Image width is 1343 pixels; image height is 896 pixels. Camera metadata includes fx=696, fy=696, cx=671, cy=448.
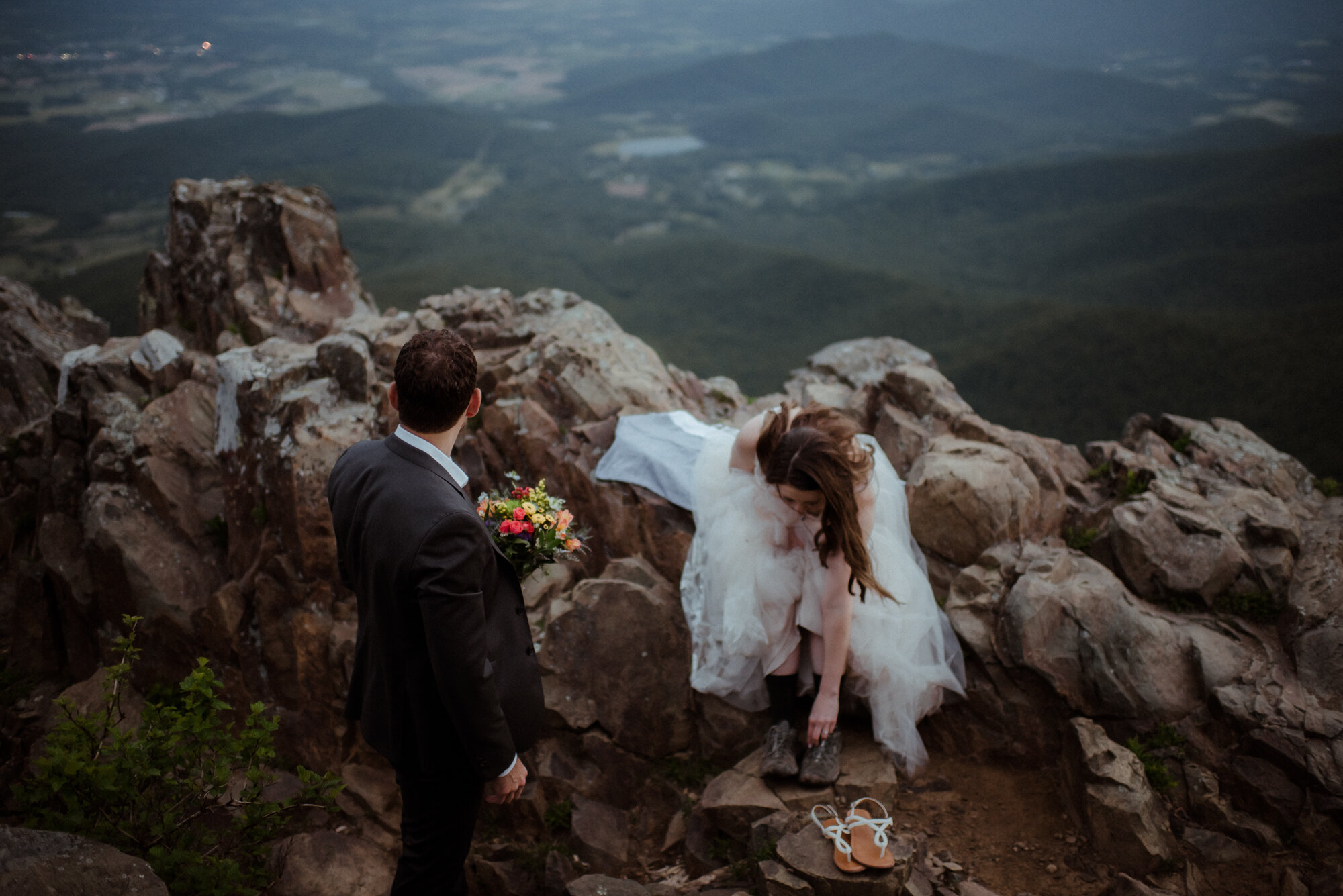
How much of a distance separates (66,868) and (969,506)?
5882 mm

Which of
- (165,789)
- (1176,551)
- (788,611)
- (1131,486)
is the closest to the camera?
(165,789)

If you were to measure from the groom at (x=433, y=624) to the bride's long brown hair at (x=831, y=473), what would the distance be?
6.02ft

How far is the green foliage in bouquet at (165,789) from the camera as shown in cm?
299

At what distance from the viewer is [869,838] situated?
373 cm

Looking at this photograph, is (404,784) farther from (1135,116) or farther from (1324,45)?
(1135,116)

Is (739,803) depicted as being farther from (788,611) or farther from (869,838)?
(788,611)

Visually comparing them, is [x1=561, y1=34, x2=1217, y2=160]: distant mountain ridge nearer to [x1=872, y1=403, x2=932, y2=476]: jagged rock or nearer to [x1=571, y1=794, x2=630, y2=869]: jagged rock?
[x1=872, y1=403, x2=932, y2=476]: jagged rock

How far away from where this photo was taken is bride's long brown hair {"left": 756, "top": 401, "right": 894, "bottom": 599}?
4.01 meters

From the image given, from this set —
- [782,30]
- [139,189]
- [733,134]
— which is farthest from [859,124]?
[139,189]

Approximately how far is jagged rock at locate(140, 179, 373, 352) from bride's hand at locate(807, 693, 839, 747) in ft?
27.3

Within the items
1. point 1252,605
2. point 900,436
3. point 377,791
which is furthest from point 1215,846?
point 377,791

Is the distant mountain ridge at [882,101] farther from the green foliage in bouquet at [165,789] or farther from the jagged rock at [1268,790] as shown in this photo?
the green foliage in bouquet at [165,789]

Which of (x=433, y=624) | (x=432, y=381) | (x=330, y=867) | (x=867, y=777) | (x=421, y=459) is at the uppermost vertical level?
(x=432, y=381)

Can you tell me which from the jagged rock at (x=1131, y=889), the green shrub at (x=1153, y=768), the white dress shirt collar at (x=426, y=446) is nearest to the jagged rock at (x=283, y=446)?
the white dress shirt collar at (x=426, y=446)
